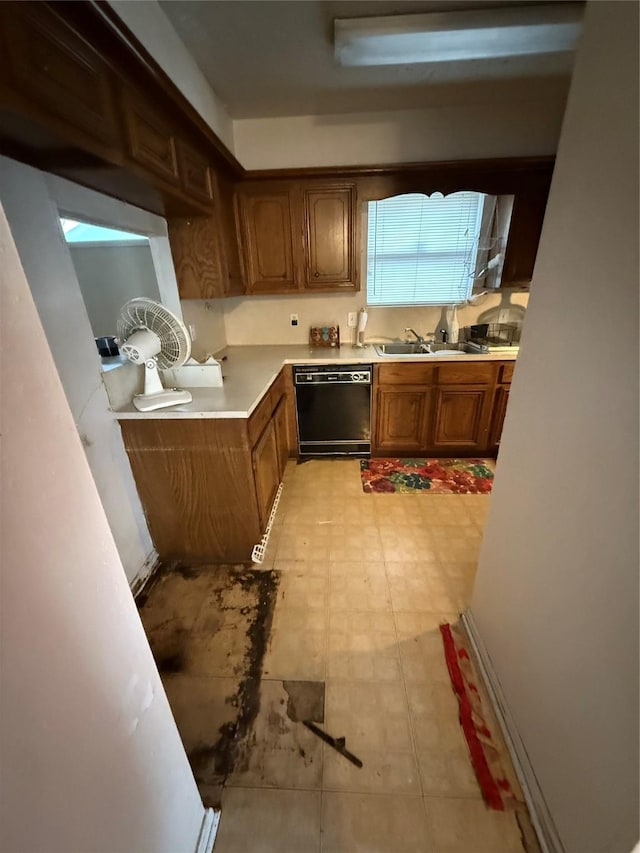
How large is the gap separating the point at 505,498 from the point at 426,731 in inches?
34.6

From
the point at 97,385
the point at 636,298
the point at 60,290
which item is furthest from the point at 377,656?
the point at 60,290

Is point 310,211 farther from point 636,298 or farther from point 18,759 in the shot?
point 18,759

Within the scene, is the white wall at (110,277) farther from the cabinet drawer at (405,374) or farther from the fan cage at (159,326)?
the cabinet drawer at (405,374)

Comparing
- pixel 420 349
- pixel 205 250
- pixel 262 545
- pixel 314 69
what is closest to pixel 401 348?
pixel 420 349

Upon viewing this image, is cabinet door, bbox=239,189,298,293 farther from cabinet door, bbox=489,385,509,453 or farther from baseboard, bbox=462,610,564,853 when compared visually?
baseboard, bbox=462,610,564,853

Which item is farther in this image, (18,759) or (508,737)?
(508,737)

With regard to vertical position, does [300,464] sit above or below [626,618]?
below

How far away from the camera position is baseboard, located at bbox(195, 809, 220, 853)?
37.2 inches

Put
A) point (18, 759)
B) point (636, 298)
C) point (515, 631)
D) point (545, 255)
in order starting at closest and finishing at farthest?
point (18, 759), point (636, 298), point (545, 255), point (515, 631)

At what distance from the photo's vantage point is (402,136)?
2.54m

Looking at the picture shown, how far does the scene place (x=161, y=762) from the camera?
2.53ft

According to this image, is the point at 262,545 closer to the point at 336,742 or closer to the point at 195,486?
the point at 195,486

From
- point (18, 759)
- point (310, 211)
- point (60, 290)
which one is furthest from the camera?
point (310, 211)

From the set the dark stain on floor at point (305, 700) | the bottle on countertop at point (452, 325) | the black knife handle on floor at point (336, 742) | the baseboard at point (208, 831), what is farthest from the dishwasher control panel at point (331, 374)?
the baseboard at point (208, 831)
